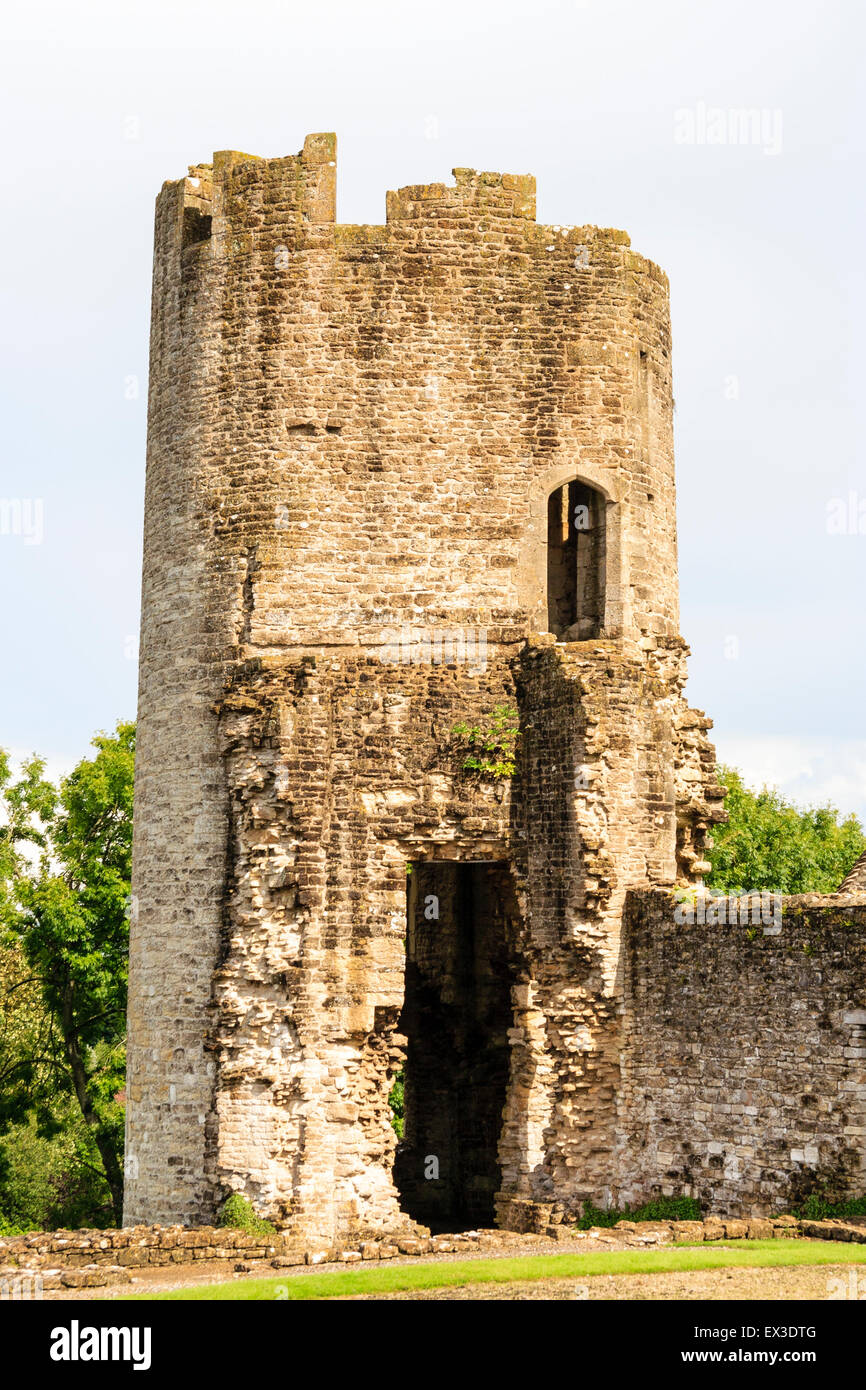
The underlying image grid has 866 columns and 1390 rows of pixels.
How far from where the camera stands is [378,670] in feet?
67.4

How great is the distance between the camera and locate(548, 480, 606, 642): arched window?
21.7m

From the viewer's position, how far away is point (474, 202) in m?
21.5

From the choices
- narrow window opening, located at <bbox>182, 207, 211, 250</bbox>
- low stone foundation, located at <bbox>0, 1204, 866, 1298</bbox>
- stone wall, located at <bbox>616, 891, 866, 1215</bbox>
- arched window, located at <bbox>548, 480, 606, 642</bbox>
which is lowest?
low stone foundation, located at <bbox>0, 1204, 866, 1298</bbox>

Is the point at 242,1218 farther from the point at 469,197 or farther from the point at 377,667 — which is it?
the point at 469,197

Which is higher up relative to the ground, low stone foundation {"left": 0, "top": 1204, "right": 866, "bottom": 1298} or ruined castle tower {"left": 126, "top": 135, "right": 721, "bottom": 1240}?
ruined castle tower {"left": 126, "top": 135, "right": 721, "bottom": 1240}

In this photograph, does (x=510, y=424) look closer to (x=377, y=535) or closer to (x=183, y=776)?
(x=377, y=535)

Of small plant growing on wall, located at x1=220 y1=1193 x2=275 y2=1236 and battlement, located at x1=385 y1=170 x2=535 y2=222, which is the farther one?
battlement, located at x1=385 y1=170 x2=535 y2=222

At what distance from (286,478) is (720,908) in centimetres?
673

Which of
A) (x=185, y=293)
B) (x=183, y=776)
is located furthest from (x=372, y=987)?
(x=185, y=293)

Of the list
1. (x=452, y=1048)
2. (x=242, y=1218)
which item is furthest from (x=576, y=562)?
(x=242, y=1218)

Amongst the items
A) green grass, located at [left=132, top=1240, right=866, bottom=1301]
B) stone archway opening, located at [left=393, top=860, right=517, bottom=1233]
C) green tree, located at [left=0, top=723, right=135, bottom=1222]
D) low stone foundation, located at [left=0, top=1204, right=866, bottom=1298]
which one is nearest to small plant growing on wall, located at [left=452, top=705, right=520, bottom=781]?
stone archway opening, located at [left=393, top=860, right=517, bottom=1233]

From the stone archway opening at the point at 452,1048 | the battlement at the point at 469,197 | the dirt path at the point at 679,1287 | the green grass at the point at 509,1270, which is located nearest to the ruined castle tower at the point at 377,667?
the battlement at the point at 469,197

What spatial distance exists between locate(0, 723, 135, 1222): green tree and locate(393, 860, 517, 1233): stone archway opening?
9215 millimetres

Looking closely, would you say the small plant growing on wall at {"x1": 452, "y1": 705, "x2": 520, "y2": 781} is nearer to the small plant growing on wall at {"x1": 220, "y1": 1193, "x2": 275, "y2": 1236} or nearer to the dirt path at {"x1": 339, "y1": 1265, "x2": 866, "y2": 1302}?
the small plant growing on wall at {"x1": 220, "y1": 1193, "x2": 275, "y2": 1236}
